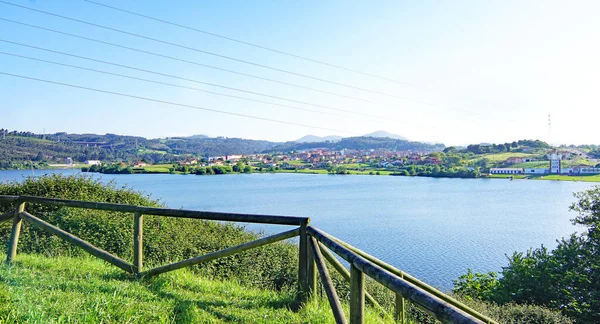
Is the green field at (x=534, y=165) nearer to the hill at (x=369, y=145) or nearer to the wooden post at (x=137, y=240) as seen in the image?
the hill at (x=369, y=145)

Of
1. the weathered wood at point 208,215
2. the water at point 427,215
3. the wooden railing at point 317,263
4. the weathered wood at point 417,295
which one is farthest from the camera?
the water at point 427,215

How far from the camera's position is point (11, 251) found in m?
5.45

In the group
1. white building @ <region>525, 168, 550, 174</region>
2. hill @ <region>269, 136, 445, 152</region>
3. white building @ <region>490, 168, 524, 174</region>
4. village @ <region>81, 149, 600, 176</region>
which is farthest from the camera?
hill @ <region>269, 136, 445, 152</region>

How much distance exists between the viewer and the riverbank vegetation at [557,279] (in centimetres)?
1712

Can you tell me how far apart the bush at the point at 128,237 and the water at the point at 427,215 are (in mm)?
1600

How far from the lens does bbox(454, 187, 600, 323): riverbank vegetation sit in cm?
1712

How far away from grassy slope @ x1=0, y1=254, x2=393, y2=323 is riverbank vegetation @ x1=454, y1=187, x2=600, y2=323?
15087mm

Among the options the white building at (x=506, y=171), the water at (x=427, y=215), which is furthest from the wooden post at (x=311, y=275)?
the white building at (x=506, y=171)

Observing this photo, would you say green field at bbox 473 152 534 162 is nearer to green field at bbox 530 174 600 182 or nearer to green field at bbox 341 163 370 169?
green field at bbox 530 174 600 182

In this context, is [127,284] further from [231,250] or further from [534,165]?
[534,165]

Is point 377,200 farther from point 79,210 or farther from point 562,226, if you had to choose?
point 79,210

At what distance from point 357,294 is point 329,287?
2.15 ft

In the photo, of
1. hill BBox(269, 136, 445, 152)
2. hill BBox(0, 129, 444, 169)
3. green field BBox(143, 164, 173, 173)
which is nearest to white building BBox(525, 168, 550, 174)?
hill BBox(269, 136, 445, 152)

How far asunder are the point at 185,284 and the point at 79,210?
487 centimetres
